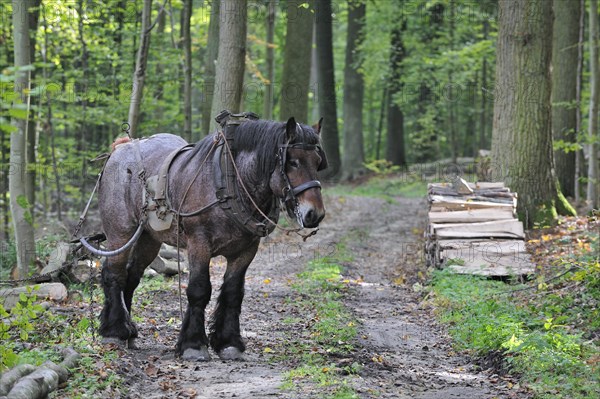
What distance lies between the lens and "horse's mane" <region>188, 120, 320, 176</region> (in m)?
6.65

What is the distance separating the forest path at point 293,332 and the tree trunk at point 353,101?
15881 millimetres

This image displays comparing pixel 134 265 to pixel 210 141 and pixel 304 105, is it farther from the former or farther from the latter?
pixel 304 105

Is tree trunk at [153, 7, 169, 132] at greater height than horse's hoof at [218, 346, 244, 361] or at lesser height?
greater

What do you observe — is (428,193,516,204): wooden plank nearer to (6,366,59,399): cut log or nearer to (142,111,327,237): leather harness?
(142,111,327,237): leather harness

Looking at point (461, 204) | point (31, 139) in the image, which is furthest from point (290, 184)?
point (31, 139)

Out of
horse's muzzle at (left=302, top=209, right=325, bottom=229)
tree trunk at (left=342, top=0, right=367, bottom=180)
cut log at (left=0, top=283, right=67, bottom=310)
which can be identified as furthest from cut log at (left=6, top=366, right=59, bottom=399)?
tree trunk at (left=342, top=0, right=367, bottom=180)

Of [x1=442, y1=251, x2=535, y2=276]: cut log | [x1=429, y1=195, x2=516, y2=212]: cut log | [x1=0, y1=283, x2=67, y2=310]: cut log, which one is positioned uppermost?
[x1=429, y1=195, x2=516, y2=212]: cut log

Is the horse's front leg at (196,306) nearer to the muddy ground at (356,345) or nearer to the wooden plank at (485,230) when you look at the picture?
the muddy ground at (356,345)

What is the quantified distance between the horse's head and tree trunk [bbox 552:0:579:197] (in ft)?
43.6

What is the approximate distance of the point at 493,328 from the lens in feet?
25.6

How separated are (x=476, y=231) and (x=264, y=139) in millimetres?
6351

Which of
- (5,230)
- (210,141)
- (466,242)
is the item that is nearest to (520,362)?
(210,141)

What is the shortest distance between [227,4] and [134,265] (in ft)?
20.1

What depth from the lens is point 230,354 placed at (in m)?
7.09
